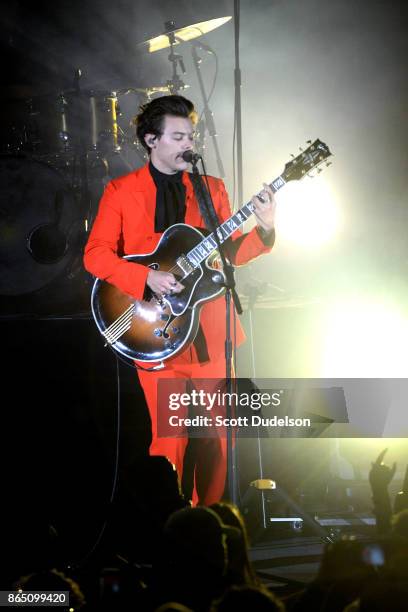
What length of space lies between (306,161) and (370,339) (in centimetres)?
228

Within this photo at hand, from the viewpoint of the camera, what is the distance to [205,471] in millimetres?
3586

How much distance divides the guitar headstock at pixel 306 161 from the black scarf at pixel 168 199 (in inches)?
23.5

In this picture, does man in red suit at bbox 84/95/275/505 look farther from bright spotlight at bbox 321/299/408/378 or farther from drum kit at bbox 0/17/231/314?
bright spotlight at bbox 321/299/408/378

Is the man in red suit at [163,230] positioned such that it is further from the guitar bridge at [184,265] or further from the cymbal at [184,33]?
the cymbal at [184,33]

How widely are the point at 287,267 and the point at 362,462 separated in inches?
93.8

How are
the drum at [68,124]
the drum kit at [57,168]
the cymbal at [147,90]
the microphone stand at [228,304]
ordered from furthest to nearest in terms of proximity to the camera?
the cymbal at [147,90] → the drum at [68,124] → the drum kit at [57,168] → the microphone stand at [228,304]

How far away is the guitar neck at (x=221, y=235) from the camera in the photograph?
3.46m

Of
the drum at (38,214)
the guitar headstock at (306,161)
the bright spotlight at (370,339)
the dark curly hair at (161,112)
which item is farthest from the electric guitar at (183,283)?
the bright spotlight at (370,339)

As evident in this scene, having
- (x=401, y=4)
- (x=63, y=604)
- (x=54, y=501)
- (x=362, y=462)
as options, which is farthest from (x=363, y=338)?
(x=63, y=604)

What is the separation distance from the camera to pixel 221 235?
3477 millimetres

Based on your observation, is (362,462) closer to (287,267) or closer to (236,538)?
(287,267)

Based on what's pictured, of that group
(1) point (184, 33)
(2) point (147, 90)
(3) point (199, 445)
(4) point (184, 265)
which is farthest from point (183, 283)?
(1) point (184, 33)

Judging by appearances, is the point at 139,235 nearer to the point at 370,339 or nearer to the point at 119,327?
the point at 119,327

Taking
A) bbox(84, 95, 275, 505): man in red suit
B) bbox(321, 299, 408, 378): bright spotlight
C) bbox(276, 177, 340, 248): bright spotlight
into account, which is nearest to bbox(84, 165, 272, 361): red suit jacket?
bbox(84, 95, 275, 505): man in red suit
